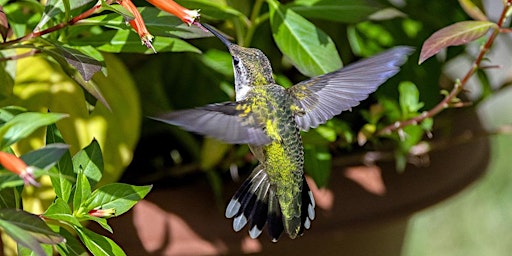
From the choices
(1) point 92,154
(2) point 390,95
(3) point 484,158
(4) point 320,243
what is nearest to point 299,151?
(1) point 92,154

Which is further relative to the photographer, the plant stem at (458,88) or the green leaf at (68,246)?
the plant stem at (458,88)

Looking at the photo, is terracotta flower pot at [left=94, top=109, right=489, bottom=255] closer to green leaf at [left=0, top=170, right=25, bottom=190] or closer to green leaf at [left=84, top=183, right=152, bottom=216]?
green leaf at [left=84, top=183, right=152, bottom=216]

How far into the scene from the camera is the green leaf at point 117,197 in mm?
774

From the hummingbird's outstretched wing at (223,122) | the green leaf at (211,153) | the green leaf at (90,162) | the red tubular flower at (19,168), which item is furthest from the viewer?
the green leaf at (211,153)

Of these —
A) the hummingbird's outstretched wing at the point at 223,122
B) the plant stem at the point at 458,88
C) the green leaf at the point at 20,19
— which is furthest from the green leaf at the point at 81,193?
the plant stem at the point at 458,88

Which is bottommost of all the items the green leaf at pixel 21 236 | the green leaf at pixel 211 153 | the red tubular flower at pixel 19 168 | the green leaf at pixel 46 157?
the green leaf at pixel 211 153

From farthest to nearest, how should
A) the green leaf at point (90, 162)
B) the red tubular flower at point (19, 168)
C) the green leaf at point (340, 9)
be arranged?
the green leaf at point (340, 9) < the green leaf at point (90, 162) < the red tubular flower at point (19, 168)

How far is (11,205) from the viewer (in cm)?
80

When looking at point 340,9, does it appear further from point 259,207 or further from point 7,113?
point 7,113

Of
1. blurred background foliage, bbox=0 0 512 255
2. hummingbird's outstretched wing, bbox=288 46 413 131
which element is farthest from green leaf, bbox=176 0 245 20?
hummingbird's outstretched wing, bbox=288 46 413 131

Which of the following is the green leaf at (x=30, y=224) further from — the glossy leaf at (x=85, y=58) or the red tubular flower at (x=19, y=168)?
the glossy leaf at (x=85, y=58)

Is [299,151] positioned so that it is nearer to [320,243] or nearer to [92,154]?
[92,154]

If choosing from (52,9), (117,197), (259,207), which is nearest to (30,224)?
(117,197)

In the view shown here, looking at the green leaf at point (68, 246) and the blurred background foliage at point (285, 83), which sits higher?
the green leaf at point (68, 246)
